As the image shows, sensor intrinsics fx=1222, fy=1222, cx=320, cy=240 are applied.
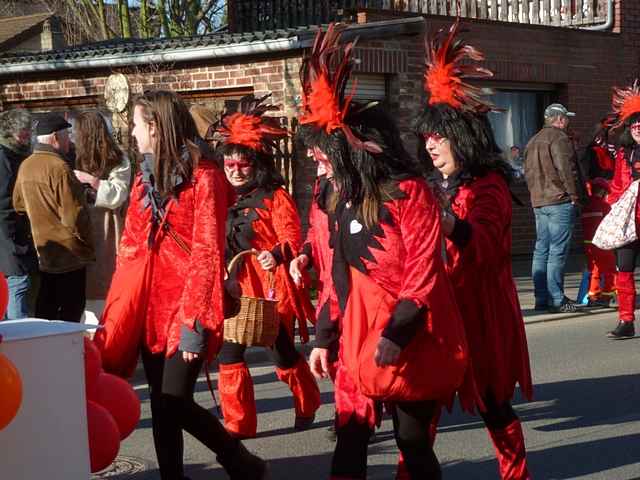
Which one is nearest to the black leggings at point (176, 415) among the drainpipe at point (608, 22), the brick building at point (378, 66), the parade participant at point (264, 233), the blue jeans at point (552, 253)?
the parade participant at point (264, 233)

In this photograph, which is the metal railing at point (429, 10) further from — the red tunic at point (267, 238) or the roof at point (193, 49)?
the red tunic at point (267, 238)

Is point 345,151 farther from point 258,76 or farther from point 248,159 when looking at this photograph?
point 258,76

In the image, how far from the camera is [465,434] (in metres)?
6.94

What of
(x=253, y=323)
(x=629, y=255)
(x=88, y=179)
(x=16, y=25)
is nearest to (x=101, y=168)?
(x=88, y=179)

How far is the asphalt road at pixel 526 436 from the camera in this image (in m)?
6.21

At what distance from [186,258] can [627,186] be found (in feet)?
20.4

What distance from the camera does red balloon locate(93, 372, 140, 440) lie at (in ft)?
17.3

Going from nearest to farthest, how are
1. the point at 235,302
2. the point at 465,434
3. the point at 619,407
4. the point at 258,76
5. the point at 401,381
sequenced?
the point at 401,381 < the point at 235,302 < the point at 465,434 < the point at 619,407 < the point at 258,76

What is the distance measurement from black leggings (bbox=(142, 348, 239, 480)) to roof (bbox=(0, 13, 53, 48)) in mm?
32022

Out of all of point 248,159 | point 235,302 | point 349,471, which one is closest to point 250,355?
point 248,159

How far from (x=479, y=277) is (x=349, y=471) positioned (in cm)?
113

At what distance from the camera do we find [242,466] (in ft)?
17.1

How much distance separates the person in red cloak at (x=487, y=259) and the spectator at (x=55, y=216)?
11.4 feet

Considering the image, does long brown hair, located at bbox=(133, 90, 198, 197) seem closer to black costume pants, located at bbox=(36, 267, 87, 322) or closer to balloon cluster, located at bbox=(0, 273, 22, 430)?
balloon cluster, located at bbox=(0, 273, 22, 430)
